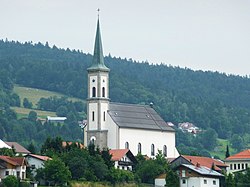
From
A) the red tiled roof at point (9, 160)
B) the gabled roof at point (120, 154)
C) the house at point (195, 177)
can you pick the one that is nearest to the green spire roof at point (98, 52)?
the gabled roof at point (120, 154)

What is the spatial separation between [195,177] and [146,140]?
1697cm

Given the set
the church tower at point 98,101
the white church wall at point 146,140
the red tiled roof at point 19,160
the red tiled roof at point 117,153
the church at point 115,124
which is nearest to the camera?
the red tiled roof at point 19,160

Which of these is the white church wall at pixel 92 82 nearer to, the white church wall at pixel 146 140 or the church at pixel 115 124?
the church at pixel 115 124

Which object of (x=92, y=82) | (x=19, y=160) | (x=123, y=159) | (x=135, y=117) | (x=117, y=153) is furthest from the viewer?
(x=135, y=117)

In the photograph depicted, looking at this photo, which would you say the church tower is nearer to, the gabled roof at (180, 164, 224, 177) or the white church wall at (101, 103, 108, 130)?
the white church wall at (101, 103, 108, 130)

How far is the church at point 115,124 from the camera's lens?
128875 millimetres

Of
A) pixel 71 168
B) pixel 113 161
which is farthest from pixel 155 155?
pixel 71 168

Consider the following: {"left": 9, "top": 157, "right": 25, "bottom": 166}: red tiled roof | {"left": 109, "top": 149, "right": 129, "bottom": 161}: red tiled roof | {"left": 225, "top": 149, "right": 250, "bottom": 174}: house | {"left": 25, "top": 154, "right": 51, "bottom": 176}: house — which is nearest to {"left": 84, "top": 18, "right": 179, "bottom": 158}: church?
{"left": 109, "top": 149, "right": 129, "bottom": 161}: red tiled roof

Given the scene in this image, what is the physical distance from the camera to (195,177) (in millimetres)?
116188

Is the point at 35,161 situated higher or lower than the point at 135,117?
lower

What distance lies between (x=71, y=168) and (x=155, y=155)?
22.7m

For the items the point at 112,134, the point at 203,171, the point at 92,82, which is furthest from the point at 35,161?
the point at 92,82

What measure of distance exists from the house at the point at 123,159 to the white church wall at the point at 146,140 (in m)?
4.95

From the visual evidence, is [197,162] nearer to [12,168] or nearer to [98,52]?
[98,52]
